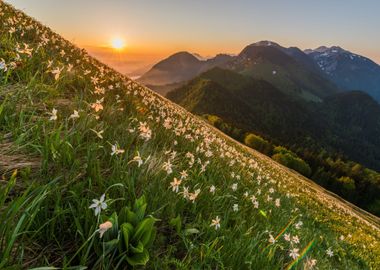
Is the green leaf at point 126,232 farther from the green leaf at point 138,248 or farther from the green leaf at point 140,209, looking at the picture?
the green leaf at point 140,209

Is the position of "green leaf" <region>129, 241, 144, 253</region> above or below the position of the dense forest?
above

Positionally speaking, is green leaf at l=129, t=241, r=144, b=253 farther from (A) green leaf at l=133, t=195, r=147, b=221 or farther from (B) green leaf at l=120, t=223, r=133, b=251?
(A) green leaf at l=133, t=195, r=147, b=221

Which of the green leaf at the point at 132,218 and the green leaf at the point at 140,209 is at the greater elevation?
the green leaf at the point at 140,209

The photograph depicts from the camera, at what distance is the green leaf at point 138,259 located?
2.87m

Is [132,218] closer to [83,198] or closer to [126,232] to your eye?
[126,232]

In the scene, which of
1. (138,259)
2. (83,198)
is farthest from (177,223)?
(83,198)

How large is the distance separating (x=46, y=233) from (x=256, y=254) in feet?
7.79

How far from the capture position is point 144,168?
4348mm

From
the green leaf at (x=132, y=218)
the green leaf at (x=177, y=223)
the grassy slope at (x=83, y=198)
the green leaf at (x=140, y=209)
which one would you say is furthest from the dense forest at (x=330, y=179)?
the green leaf at (x=132, y=218)

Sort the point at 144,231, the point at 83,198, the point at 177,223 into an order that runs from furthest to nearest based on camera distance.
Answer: the point at 177,223 → the point at 83,198 → the point at 144,231

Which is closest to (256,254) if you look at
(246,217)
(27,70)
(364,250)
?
(246,217)

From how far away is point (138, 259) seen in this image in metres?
2.93

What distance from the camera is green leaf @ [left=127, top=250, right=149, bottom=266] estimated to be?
2874 millimetres

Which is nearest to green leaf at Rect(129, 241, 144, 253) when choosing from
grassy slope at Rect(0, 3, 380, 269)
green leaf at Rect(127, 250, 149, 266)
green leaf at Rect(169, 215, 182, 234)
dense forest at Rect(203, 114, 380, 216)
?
green leaf at Rect(127, 250, 149, 266)
